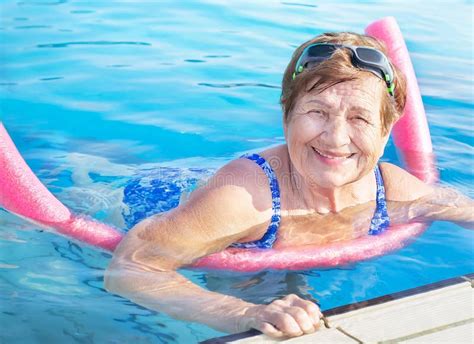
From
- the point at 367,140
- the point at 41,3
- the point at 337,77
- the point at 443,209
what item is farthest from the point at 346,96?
the point at 41,3

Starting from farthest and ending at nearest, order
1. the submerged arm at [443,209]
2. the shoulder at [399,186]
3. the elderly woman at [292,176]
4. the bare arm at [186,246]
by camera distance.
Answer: the submerged arm at [443,209] → the shoulder at [399,186] → the elderly woman at [292,176] → the bare arm at [186,246]

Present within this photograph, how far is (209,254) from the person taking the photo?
376cm

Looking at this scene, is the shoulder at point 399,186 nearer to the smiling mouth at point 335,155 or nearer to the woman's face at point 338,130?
the woman's face at point 338,130

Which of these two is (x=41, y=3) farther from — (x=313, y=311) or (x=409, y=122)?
(x=313, y=311)

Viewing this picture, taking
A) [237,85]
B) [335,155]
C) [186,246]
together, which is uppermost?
[335,155]

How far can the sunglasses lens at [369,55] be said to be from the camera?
3.62m

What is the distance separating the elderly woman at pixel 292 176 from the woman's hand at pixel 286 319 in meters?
0.49

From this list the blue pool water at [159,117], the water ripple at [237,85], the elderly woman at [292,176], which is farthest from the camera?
the water ripple at [237,85]

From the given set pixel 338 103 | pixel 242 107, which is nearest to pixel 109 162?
pixel 242 107

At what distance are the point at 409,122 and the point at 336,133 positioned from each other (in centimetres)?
185

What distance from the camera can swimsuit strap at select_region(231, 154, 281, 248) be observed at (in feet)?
12.6

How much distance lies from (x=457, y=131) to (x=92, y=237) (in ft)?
11.7

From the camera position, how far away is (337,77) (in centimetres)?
359

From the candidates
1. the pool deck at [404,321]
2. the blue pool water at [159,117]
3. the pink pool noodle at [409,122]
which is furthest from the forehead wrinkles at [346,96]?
the pink pool noodle at [409,122]
